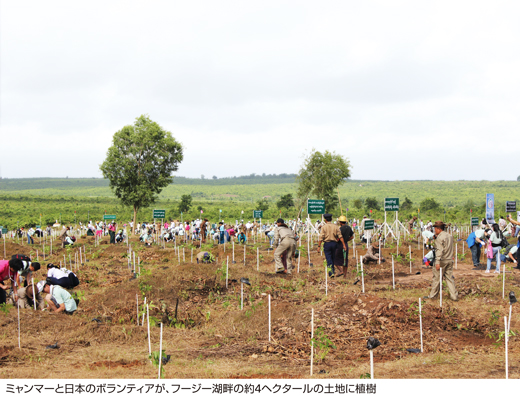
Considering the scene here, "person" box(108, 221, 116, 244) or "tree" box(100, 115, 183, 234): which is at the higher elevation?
"tree" box(100, 115, 183, 234)

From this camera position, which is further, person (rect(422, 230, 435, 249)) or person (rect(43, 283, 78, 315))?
person (rect(422, 230, 435, 249))

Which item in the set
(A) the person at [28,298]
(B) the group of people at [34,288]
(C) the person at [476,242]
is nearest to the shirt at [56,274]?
(B) the group of people at [34,288]

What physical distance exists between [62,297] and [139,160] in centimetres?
2400

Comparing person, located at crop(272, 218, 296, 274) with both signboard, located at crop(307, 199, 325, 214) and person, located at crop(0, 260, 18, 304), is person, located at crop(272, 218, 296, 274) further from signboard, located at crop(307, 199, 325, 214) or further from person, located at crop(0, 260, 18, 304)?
person, located at crop(0, 260, 18, 304)

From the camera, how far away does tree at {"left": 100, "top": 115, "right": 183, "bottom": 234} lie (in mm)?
32844

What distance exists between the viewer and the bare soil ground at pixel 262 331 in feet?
22.3

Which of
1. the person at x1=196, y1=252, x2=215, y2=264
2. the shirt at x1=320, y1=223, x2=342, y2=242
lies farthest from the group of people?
the shirt at x1=320, y1=223, x2=342, y2=242

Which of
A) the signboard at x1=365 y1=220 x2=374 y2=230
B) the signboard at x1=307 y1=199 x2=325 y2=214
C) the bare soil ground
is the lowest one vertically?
the bare soil ground

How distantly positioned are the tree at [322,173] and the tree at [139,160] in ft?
33.7

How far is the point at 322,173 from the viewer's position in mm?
35062

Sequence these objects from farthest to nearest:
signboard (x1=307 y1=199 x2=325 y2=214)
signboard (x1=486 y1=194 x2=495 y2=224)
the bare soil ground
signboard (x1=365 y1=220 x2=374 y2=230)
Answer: signboard (x1=486 y1=194 x2=495 y2=224), signboard (x1=365 y1=220 x2=374 y2=230), signboard (x1=307 y1=199 x2=325 y2=214), the bare soil ground

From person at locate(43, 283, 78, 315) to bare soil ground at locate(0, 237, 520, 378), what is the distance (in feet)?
0.84

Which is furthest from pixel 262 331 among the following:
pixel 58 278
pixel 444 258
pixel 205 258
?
pixel 205 258

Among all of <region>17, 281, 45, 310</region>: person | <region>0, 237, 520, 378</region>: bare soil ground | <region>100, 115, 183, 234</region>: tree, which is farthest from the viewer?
<region>100, 115, 183, 234</region>: tree
